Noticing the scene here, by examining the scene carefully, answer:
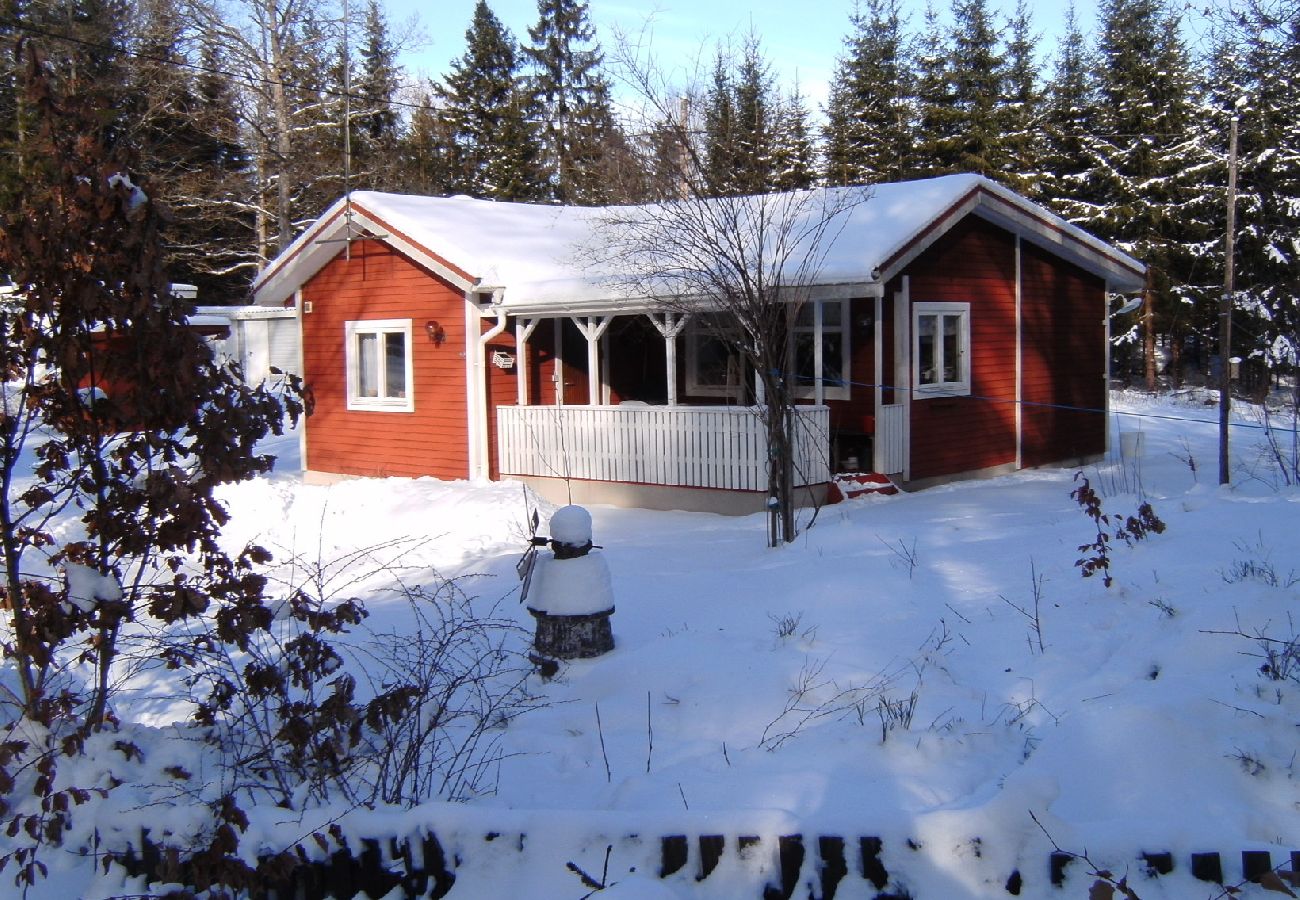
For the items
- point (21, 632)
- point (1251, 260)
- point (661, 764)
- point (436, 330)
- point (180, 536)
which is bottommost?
point (661, 764)

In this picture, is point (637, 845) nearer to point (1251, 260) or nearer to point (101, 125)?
point (101, 125)

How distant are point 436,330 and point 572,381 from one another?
2.11 meters

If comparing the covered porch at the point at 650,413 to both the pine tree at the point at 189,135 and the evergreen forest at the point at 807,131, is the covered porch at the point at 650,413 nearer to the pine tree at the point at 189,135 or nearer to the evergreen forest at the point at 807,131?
the evergreen forest at the point at 807,131

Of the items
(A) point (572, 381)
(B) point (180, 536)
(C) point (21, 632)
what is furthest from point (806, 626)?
(A) point (572, 381)

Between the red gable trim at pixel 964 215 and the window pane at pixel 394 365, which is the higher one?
the red gable trim at pixel 964 215

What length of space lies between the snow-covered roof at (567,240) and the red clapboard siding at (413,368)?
0.37 m

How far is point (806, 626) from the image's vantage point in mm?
6836

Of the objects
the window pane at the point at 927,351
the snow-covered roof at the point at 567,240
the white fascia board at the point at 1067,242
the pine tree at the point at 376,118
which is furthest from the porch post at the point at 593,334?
the pine tree at the point at 376,118

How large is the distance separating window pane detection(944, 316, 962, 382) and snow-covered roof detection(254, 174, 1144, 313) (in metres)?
1.54

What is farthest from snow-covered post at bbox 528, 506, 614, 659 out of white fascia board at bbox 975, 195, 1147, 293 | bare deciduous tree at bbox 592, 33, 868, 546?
white fascia board at bbox 975, 195, 1147, 293

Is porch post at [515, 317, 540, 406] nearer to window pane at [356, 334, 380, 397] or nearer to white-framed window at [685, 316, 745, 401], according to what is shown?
white-framed window at [685, 316, 745, 401]

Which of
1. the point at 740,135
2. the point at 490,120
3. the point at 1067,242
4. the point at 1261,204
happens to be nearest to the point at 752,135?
the point at 740,135

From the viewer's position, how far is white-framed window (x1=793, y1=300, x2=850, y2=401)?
1446 cm

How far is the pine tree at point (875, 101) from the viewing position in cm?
3619
